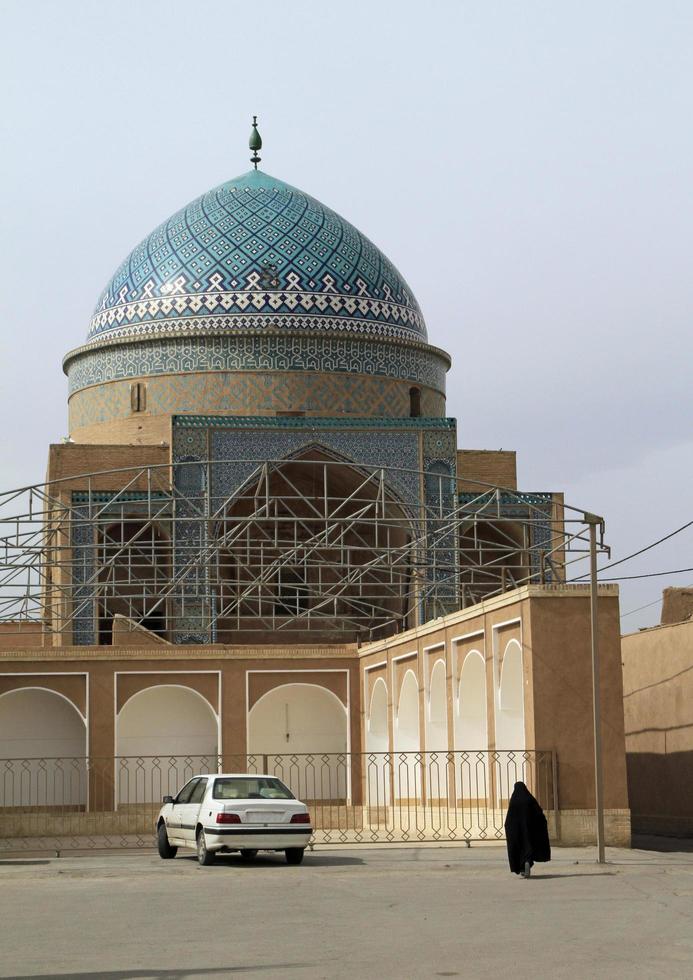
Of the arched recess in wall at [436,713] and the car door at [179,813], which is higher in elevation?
the arched recess in wall at [436,713]

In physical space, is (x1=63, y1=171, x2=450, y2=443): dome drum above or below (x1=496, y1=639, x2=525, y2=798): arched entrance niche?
above

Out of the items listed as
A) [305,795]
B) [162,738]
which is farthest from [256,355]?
[305,795]

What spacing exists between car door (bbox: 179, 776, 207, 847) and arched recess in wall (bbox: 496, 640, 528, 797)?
3.92 meters

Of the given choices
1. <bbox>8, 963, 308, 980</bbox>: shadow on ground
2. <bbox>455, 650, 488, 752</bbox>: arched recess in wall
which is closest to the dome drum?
<bbox>455, 650, 488, 752</bbox>: arched recess in wall

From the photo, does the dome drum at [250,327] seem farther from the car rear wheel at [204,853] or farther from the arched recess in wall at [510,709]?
the car rear wheel at [204,853]

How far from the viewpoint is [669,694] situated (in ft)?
72.0

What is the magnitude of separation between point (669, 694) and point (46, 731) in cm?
960

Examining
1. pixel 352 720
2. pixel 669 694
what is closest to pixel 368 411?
pixel 352 720

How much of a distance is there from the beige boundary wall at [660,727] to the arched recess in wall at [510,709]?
415 centimetres

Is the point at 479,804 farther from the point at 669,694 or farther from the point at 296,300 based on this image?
the point at 296,300

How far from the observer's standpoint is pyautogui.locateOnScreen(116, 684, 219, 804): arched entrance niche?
24.0 meters

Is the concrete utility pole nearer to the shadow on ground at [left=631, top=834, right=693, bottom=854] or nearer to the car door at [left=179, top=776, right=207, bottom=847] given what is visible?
the shadow on ground at [left=631, top=834, right=693, bottom=854]

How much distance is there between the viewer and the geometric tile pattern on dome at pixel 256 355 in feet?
96.6

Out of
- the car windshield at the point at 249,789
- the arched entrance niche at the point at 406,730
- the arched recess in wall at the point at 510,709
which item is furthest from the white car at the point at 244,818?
the arched entrance niche at the point at 406,730
